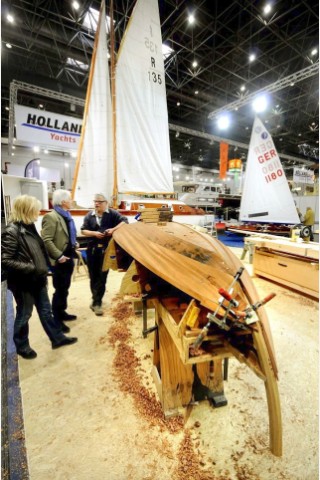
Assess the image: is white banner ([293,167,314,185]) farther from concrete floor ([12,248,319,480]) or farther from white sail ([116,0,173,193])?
concrete floor ([12,248,319,480])

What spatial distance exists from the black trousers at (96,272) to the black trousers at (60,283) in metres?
0.38

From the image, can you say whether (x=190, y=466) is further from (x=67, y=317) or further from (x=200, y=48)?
(x=200, y=48)

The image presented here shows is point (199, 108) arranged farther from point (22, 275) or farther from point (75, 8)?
point (22, 275)

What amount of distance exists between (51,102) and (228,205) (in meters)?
12.2

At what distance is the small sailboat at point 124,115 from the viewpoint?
14.0ft

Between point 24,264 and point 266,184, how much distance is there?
711 cm

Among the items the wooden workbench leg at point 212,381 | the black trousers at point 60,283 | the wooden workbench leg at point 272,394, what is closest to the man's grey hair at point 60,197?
the black trousers at point 60,283

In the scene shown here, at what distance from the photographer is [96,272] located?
304cm

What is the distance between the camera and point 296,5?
6.71m

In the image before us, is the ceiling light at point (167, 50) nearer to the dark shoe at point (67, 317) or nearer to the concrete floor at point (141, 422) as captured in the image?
the dark shoe at point (67, 317)

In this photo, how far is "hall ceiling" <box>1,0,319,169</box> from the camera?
6.93 metres

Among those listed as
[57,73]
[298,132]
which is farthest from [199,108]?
[298,132]

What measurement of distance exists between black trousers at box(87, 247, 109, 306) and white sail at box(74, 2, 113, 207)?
1.86 m

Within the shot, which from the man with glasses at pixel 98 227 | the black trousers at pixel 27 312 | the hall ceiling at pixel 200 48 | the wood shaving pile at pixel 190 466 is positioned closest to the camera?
the wood shaving pile at pixel 190 466
